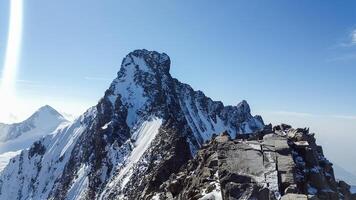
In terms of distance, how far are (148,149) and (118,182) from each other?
10649 millimetres

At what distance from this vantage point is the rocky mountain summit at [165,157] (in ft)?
128

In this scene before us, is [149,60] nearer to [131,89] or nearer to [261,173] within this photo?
[131,89]

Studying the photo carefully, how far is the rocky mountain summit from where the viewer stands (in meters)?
38.9

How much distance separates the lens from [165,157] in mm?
93875

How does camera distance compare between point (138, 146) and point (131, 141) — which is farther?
point (131, 141)

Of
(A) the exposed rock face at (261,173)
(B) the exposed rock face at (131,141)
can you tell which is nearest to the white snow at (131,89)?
(B) the exposed rock face at (131,141)

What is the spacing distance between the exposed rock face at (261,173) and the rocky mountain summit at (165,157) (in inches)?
3.2

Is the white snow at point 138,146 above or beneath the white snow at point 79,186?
above

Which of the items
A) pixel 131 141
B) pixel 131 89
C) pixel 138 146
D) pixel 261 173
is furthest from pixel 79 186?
pixel 261 173

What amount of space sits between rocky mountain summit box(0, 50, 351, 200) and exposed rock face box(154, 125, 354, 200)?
81 mm

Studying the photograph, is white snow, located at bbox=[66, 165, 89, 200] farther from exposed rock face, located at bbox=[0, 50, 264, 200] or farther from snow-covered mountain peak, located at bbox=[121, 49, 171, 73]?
snow-covered mountain peak, located at bbox=[121, 49, 171, 73]

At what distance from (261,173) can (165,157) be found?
56211mm

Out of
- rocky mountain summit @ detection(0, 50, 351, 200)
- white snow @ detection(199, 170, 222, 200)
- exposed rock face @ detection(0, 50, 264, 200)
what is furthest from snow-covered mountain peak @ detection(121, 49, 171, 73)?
white snow @ detection(199, 170, 222, 200)

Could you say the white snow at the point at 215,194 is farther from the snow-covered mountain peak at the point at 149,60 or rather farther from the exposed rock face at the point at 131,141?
the snow-covered mountain peak at the point at 149,60
